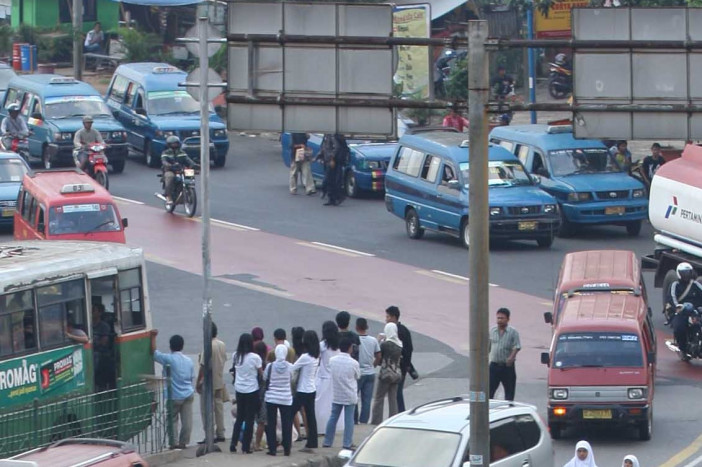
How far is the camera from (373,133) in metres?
15.6

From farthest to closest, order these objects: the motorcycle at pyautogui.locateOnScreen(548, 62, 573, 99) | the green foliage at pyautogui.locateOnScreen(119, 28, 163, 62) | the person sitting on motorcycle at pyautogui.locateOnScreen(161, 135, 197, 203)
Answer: the green foliage at pyautogui.locateOnScreen(119, 28, 163, 62), the motorcycle at pyautogui.locateOnScreen(548, 62, 573, 99), the person sitting on motorcycle at pyautogui.locateOnScreen(161, 135, 197, 203)

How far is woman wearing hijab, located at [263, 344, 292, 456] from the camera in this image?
18062mm

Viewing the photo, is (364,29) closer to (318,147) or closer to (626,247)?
(626,247)

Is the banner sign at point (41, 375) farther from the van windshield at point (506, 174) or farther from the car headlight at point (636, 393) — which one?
the van windshield at point (506, 174)

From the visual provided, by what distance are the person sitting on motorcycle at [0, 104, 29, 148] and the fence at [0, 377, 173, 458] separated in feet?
63.0

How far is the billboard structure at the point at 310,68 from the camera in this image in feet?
51.0

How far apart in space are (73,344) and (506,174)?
601 inches

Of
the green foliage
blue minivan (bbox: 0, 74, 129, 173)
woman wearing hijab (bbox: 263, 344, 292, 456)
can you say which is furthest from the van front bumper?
the green foliage

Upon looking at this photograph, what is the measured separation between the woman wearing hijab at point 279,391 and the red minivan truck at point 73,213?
9.68 meters

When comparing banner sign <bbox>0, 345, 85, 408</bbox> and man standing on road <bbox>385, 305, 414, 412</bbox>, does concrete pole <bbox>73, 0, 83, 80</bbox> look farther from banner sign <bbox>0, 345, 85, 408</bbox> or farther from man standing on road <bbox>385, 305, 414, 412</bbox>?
banner sign <bbox>0, 345, 85, 408</bbox>

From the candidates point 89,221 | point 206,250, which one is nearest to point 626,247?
point 89,221

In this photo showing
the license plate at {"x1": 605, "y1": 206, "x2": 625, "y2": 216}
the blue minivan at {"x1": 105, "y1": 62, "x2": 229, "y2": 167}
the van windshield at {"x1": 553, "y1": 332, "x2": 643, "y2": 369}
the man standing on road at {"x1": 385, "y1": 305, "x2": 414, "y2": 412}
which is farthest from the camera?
the blue minivan at {"x1": 105, "y1": 62, "x2": 229, "y2": 167}

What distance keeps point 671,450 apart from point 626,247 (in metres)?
12.2

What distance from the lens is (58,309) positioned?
18203 millimetres
